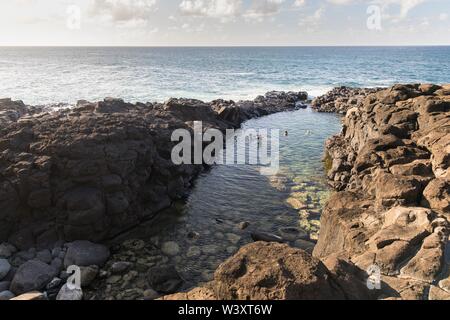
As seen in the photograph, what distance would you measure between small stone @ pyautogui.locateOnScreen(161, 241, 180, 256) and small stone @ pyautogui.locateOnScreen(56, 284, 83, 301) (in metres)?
4.49

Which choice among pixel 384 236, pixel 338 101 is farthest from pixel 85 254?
pixel 338 101

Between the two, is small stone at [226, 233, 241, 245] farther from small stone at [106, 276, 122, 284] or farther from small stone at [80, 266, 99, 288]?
small stone at [80, 266, 99, 288]

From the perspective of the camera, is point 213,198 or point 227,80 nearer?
point 213,198

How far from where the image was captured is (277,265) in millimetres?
8578

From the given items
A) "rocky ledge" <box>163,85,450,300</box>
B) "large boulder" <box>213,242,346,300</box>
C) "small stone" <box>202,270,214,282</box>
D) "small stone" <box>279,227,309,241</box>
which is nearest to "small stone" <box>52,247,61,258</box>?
"small stone" <box>202,270,214,282</box>

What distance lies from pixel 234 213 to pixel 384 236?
37.6ft

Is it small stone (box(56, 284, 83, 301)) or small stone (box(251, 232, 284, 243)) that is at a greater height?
small stone (box(251, 232, 284, 243))

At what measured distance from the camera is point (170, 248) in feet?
59.0

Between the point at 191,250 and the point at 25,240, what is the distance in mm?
8350

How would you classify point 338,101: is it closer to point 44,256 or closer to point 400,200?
point 400,200

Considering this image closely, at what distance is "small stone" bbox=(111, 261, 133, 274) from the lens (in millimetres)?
15836

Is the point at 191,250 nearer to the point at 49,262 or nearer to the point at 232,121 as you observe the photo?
the point at 49,262

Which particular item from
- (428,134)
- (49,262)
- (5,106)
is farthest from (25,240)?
(5,106)
